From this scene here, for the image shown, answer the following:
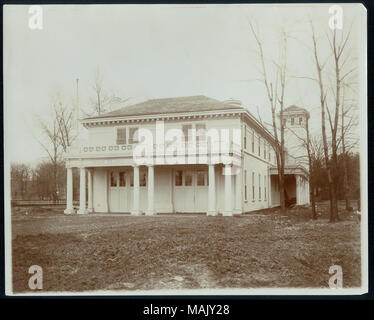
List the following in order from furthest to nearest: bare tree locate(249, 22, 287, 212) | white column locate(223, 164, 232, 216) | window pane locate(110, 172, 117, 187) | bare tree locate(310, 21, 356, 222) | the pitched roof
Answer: window pane locate(110, 172, 117, 187) < white column locate(223, 164, 232, 216) < the pitched roof < bare tree locate(249, 22, 287, 212) < bare tree locate(310, 21, 356, 222)

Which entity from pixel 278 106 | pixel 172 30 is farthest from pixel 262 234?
pixel 172 30

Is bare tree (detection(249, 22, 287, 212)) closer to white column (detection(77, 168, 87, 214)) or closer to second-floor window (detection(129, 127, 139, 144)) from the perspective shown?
second-floor window (detection(129, 127, 139, 144))

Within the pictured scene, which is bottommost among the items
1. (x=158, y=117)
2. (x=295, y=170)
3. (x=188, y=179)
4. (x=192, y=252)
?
(x=192, y=252)

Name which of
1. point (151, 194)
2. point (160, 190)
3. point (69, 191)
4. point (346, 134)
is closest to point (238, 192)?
point (160, 190)

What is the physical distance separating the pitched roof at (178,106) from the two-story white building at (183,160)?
0.05 ft

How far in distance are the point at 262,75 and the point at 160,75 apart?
1434mm

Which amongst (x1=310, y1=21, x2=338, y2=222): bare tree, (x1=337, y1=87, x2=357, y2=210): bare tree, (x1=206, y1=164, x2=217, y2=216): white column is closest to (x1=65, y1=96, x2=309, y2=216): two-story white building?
(x1=206, y1=164, x2=217, y2=216): white column

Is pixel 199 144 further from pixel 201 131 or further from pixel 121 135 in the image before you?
pixel 121 135

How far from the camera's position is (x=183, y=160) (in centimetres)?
690

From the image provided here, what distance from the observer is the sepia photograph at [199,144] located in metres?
6.39

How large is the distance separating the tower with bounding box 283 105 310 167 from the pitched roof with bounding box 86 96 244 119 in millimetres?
726

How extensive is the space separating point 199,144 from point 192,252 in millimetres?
1538

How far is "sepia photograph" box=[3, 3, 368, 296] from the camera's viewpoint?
6395 millimetres
